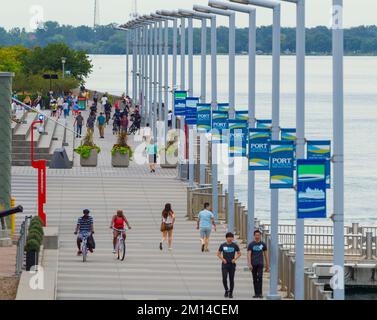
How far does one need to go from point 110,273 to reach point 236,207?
892cm

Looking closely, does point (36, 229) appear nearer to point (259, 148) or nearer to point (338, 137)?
point (259, 148)

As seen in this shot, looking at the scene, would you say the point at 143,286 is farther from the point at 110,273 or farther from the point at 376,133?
the point at 376,133

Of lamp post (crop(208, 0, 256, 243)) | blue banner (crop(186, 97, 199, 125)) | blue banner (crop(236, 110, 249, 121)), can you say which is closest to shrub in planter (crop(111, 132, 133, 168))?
blue banner (crop(186, 97, 199, 125))

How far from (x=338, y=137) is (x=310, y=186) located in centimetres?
136

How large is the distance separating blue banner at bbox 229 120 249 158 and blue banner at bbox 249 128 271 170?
6255mm

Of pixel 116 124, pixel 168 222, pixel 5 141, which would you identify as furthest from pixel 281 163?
pixel 116 124

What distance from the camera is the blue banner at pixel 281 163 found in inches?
1175

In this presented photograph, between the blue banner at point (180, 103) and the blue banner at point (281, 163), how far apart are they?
26.0 metres

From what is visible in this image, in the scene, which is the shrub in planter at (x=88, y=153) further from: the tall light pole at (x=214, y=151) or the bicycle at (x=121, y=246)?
the bicycle at (x=121, y=246)

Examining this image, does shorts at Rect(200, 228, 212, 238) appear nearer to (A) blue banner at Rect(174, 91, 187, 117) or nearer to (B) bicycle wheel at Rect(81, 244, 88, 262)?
(B) bicycle wheel at Rect(81, 244, 88, 262)

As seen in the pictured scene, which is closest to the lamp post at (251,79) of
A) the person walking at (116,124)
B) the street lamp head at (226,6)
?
the street lamp head at (226,6)

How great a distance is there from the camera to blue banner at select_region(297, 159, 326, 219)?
26.3 metres

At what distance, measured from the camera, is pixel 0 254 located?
37.0m
